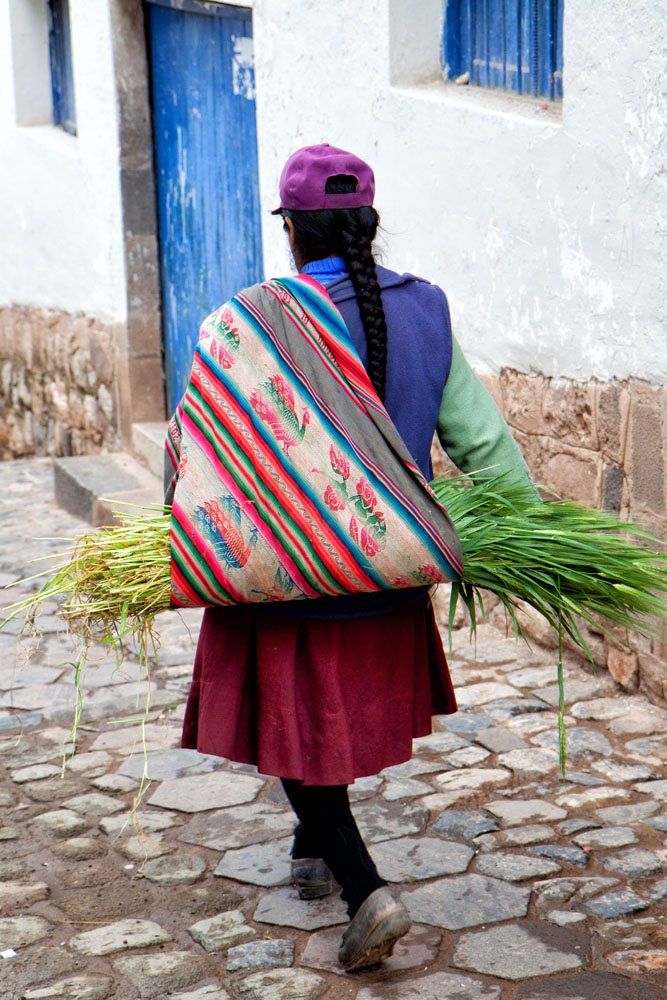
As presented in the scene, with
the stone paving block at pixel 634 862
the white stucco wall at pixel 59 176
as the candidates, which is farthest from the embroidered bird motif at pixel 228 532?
the white stucco wall at pixel 59 176

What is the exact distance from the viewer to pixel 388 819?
3.48 m

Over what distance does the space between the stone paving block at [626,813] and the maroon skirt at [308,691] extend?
3.00ft

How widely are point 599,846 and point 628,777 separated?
46cm

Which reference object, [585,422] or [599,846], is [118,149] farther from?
[599,846]

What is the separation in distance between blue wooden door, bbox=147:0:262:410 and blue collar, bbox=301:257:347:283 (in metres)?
3.93

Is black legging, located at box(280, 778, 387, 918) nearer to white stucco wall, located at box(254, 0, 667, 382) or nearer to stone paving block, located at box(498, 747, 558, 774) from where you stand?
stone paving block, located at box(498, 747, 558, 774)

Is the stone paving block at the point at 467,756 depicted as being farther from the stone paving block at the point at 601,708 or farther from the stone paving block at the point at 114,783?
the stone paving block at the point at 114,783

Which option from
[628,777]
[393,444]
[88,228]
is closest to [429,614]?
[393,444]

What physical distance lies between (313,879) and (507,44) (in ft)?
10.2

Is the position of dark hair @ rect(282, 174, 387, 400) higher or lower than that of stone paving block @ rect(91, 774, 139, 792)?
higher

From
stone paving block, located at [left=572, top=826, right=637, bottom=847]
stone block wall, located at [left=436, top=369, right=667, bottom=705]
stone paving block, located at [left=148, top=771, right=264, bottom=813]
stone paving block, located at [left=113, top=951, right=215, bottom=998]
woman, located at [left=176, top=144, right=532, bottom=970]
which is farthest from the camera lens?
stone block wall, located at [left=436, top=369, right=667, bottom=705]

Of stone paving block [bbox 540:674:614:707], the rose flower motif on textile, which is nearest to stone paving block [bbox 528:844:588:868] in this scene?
stone paving block [bbox 540:674:614:707]

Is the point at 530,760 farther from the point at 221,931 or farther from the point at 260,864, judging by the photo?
the point at 221,931

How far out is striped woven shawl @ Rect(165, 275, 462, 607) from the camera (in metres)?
2.41
